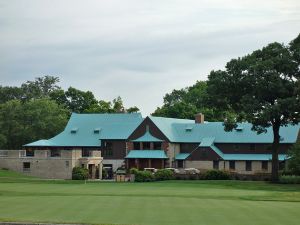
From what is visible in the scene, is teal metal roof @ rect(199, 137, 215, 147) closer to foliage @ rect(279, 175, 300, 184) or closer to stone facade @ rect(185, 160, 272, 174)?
stone facade @ rect(185, 160, 272, 174)

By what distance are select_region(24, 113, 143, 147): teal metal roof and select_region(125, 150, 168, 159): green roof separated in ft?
10.8

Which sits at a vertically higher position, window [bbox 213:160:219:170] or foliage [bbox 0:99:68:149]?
foliage [bbox 0:99:68:149]

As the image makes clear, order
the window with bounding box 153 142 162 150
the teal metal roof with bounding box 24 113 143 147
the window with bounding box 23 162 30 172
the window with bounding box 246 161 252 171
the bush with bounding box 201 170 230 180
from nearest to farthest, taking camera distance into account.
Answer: the bush with bounding box 201 170 230 180, the window with bounding box 23 162 30 172, the window with bounding box 246 161 252 171, the window with bounding box 153 142 162 150, the teal metal roof with bounding box 24 113 143 147

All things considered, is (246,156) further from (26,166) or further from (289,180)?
(26,166)

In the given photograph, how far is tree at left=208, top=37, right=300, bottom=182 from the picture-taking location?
6912 centimetres

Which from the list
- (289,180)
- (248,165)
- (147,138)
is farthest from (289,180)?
(147,138)

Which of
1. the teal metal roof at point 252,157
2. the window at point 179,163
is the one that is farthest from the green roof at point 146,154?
the teal metal roof at point 252,157

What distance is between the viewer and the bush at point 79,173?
78.8 meters

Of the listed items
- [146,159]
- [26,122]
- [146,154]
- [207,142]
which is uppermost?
[26,122]

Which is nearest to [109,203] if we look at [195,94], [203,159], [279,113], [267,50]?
[279,113]

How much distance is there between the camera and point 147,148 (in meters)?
90.7

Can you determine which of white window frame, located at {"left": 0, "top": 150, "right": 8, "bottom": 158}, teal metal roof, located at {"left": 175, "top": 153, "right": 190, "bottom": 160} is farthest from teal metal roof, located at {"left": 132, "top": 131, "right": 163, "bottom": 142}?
white window frame, located at {"left": 0, "top": 150, "right": 8, "bottom": 158}

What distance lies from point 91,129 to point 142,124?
1013 centimetres

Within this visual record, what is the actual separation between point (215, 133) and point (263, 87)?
22645 mm
